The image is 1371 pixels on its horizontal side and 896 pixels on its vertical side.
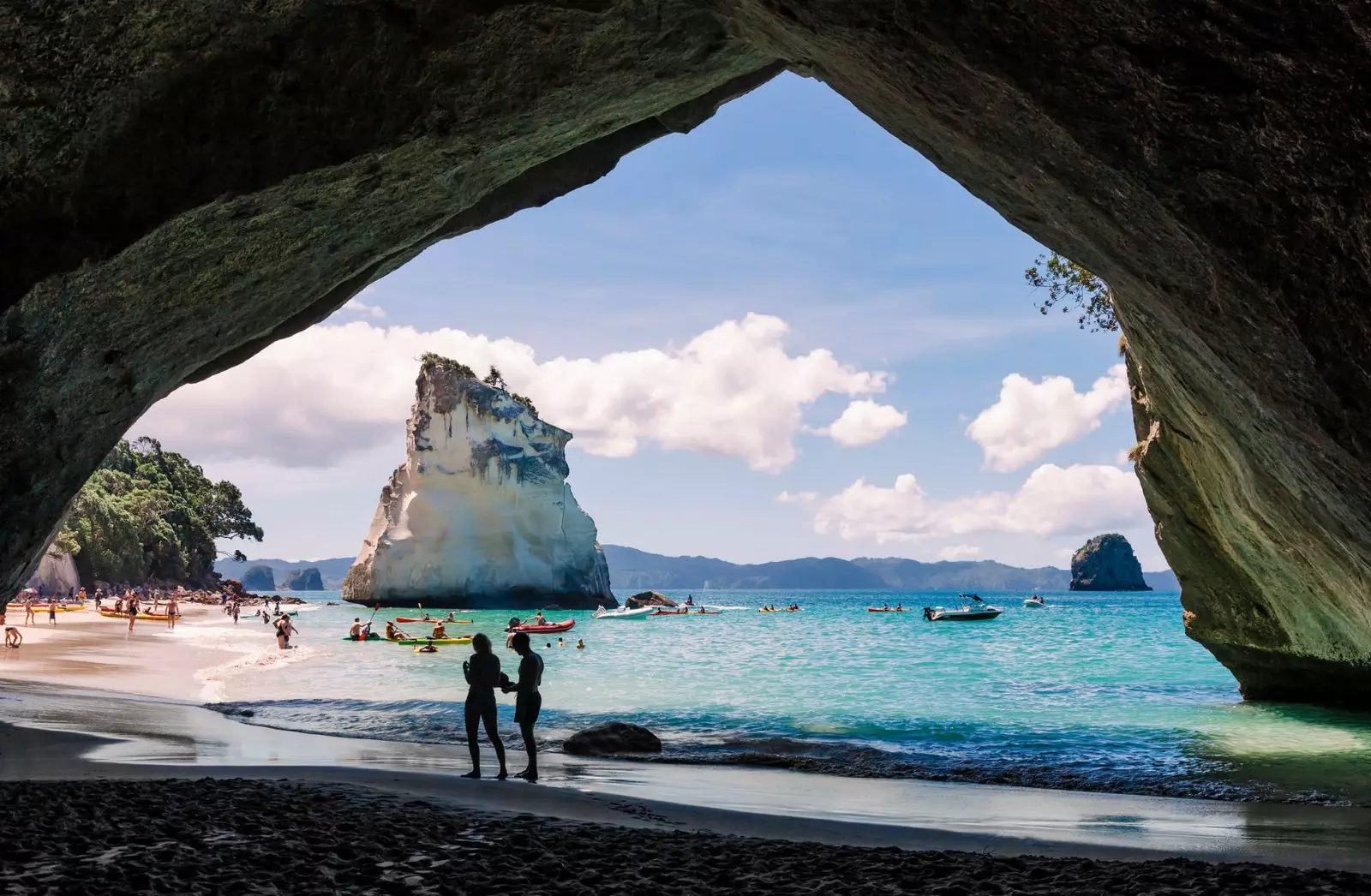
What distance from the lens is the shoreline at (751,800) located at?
7.28 meters

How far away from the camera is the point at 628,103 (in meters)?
9.50

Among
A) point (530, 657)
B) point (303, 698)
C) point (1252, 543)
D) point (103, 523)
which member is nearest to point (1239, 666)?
point (1252, 543)

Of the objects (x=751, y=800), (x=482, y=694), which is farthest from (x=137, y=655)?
(x=751, y=800)

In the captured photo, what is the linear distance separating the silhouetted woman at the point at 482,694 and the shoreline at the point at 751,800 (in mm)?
467

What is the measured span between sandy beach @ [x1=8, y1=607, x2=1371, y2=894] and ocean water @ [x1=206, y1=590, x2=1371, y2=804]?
5.37 feet

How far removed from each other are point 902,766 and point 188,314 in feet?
32.8

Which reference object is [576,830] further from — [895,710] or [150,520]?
[150,520]

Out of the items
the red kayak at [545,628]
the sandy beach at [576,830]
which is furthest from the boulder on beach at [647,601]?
the sandy beach at [576,830]

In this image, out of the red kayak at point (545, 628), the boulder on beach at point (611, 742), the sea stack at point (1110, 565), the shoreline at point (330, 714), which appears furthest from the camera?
the sea stack at point (1110, 565)

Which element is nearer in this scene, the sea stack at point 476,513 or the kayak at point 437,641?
the kayak at point 437,641

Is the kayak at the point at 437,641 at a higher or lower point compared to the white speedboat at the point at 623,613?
higher

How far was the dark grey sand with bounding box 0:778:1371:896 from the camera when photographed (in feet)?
16.8

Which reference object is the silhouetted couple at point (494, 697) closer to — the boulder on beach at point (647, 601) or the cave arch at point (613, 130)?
the cave arch at point (613, 130)

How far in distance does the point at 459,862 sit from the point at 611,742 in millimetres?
7608
